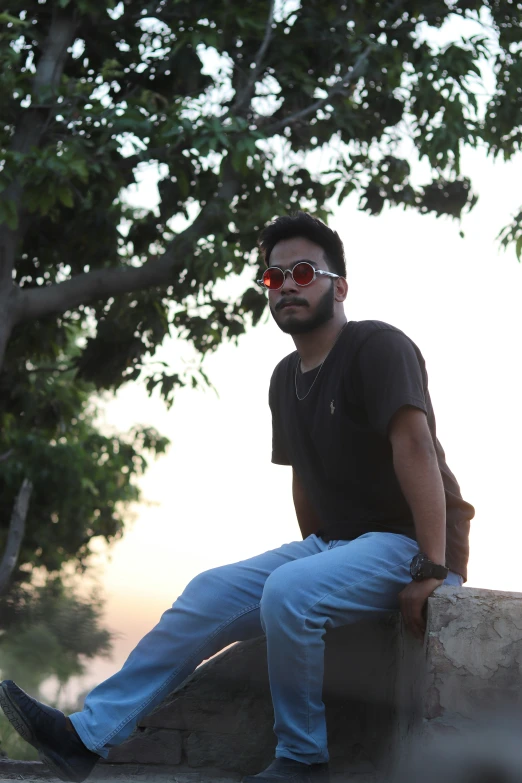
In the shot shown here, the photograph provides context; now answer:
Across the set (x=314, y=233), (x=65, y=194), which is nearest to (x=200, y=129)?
(x=65, y=194)

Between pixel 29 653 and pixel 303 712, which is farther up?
pixel 303 712

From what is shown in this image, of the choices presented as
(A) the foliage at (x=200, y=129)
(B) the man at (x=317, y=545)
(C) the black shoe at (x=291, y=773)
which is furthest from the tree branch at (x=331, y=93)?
(C) the black shoe at (x=291, y=773)

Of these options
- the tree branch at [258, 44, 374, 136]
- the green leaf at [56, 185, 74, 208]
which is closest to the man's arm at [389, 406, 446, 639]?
the green leaf at [56, 185, 74, 208]

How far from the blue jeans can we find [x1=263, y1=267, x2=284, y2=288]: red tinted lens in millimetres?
854

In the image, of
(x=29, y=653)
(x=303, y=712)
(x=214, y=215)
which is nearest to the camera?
(x=303, y=712)

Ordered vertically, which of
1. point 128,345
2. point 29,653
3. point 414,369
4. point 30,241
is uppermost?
point 30,241

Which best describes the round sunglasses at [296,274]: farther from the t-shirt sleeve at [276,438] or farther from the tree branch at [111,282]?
the tree branch at [111,282]

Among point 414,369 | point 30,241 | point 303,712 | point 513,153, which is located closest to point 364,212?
point 513,153

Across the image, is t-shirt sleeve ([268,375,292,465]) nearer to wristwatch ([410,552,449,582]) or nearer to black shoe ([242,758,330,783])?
wristwatch ([410,552,449,582])

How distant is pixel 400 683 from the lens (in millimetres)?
3012

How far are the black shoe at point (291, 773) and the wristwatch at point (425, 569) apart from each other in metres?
0.59

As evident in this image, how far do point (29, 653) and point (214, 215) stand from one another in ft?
15.6

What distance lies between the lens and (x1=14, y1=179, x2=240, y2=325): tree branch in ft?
23.8

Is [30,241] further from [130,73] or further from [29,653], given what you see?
[29,653]
